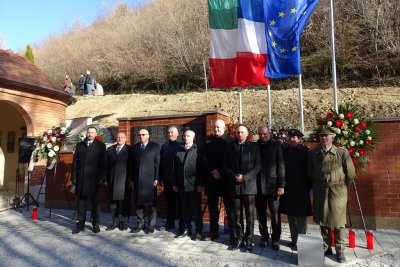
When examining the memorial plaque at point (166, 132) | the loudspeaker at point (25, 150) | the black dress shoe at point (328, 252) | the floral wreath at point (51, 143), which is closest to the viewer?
the black dress shoe at point (328, 252)

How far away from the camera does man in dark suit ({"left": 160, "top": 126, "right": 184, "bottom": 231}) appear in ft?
20.1

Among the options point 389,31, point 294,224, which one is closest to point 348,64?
point 389,31

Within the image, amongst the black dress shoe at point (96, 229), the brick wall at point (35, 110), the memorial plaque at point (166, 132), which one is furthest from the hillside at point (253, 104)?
the black dress shoe at point (96, 229)

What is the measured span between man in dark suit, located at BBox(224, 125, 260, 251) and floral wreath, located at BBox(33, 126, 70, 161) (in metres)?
5.06

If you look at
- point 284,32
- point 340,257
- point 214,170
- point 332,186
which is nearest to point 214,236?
point 214,170

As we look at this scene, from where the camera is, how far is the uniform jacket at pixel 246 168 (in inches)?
198

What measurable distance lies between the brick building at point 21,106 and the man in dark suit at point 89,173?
4.97 meters

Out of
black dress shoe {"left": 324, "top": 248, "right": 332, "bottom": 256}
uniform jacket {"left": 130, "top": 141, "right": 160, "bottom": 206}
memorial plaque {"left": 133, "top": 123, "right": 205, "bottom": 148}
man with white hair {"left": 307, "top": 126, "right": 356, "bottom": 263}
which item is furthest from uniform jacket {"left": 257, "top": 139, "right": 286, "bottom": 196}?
memorial plaque {"left": 133, "top": 123, "right": 205, "bottom": 148}

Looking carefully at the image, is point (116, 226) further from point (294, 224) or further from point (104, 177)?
point (294, 224)

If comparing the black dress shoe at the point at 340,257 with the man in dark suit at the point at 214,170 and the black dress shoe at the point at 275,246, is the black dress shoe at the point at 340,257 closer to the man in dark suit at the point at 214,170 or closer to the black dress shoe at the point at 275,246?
the black dress shoe at the point at 275,246

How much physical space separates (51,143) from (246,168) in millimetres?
5518

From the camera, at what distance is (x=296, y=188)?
5051 mm

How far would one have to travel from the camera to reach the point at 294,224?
5184 millimetres

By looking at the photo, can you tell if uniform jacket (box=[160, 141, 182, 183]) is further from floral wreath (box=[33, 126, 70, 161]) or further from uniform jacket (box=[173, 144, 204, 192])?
floral wreath (box=[33, 126, 70, 161])
